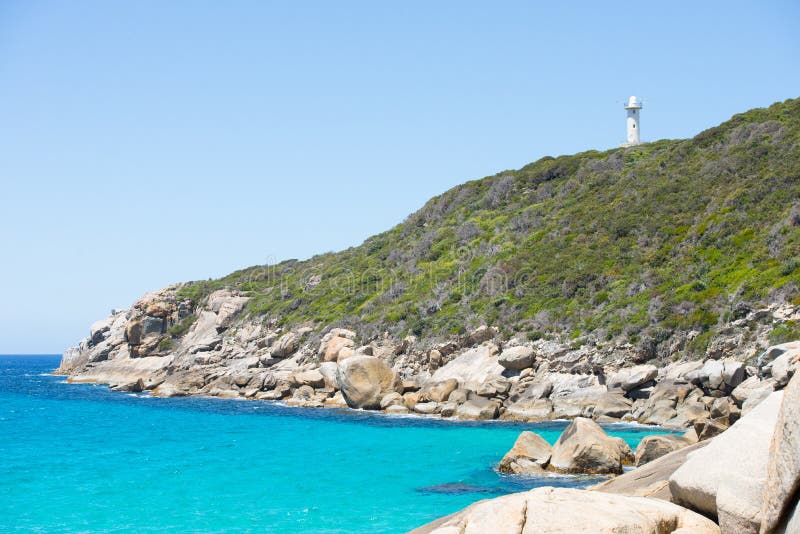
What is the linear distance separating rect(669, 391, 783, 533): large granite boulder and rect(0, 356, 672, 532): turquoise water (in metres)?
9.87

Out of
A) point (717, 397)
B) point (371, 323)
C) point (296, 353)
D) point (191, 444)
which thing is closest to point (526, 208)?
point (371, 323)

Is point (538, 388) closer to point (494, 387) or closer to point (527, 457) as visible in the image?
point (494, 387)

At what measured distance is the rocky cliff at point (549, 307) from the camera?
118 ft

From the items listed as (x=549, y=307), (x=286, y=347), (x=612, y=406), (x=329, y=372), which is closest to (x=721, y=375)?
(x=612, y=406)

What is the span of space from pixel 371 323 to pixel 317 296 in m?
16.3

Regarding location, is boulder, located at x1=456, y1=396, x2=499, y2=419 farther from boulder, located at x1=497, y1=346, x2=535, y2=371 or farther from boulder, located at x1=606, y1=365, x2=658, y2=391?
boulder, located at x1=606, y1=365, x2=658, y2=391

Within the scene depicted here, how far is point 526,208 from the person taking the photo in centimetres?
6906

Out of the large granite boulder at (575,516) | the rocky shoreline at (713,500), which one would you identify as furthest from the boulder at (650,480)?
the large granite boulder at (575,516)

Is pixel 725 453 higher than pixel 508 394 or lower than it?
higher

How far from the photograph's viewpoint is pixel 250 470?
88.4ft

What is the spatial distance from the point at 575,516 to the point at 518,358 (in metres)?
32.4

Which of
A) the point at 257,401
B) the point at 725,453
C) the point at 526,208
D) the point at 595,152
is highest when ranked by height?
the point at 595,152

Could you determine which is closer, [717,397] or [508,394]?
[717,397]

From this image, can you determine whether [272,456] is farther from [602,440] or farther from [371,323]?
[371,323]
